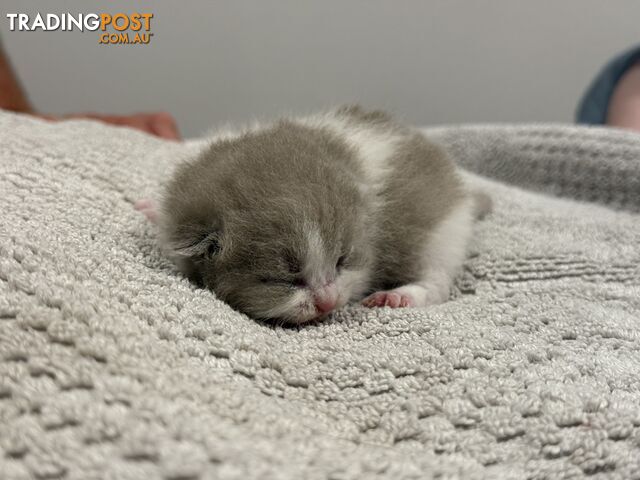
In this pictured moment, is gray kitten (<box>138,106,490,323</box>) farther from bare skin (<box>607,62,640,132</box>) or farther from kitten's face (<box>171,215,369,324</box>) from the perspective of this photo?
bare skin (<box>607,62,640,132</box>)

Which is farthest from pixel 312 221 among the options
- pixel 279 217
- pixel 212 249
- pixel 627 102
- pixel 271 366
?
pixel 627 102

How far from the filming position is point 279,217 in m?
1.01

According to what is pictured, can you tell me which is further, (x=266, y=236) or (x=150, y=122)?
(x=150, y=122)

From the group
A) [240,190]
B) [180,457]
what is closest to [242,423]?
[180,457]

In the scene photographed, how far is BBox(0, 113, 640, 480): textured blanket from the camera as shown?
55cm

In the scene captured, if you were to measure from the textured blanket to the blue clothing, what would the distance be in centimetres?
119

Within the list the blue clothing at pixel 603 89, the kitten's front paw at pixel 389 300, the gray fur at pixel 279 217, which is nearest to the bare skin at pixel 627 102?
the blue clothing at pixel 603 89

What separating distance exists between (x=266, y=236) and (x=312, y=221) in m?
0.09

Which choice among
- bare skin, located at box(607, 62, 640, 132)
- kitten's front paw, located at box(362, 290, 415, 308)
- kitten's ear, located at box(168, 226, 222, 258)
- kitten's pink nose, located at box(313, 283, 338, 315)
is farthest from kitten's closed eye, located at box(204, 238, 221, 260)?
bare skin, located at box(607, 62, 640, 132)

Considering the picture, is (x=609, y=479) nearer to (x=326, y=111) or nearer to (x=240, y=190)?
(x=240, y=190)

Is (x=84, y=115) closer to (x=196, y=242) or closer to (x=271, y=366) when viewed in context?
(x=196, y=242)

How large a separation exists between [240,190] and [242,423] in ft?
1.68

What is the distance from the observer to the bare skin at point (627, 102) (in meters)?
2.21

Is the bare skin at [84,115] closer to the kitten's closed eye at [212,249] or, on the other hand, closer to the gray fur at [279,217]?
the gray fur at [279,217]
